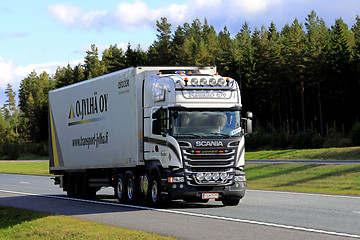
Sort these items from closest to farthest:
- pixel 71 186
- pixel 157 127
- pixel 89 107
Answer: pixel 157 127 → pixel 89 107 → pixel 71 186

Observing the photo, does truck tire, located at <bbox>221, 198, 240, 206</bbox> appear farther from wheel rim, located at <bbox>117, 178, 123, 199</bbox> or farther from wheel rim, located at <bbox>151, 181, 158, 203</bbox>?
wheel rim, located at <bbox>117, 178, 123, 199</bbox>

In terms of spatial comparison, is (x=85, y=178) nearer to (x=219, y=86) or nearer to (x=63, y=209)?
(x=63, y=209)

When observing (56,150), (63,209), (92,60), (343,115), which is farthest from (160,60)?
(63,209)

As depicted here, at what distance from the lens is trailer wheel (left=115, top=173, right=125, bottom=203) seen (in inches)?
816

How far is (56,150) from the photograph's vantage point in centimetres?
2650

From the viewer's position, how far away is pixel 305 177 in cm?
3341

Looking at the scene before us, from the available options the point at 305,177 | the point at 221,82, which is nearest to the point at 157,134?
the point at 221,82

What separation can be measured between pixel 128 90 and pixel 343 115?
237ft

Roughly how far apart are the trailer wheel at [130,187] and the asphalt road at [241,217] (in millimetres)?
459

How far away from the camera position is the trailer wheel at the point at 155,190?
18250mm

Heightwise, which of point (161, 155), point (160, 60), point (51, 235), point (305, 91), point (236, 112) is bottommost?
point (51, 235)

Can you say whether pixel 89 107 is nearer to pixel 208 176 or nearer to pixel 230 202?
pixel 230 202

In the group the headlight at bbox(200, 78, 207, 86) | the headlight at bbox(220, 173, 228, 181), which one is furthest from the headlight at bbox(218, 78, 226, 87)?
the headlight at bbox(220, 173, 228, 181)

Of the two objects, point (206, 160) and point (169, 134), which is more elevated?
point (169, 134)
